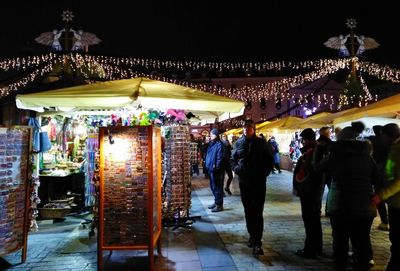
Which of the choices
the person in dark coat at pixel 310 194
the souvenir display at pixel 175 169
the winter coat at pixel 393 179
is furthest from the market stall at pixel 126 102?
the winter coat at pixel 393 179

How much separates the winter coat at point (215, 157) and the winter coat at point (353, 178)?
5.29 meters

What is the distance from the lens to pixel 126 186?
5133mm

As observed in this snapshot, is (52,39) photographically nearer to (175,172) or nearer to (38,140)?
(38,140)

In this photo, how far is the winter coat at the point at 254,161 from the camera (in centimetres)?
574

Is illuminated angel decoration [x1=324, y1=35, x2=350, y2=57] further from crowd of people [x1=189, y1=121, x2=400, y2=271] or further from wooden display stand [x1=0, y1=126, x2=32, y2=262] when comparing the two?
wooden display stand [x1=0, y1=126, x2=32, y2=262]

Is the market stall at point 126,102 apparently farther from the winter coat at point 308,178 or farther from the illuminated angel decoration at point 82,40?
the illuminated angel decoration at point 82,40

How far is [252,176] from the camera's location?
572cm

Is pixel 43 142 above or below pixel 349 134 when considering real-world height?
above

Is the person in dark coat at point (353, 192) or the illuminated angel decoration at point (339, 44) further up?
the illuminated angel decoration at point (339, 44)

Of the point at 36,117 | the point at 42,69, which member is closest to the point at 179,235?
the point at 36,117

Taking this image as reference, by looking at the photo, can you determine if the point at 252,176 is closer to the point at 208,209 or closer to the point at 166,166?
the point at 166,166

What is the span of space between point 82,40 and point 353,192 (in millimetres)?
14988

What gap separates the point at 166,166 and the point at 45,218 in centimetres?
317

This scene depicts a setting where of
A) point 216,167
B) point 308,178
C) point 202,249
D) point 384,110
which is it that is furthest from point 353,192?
point 216,167
